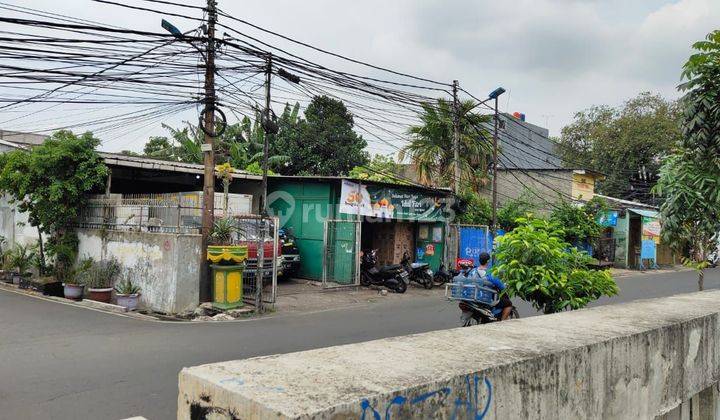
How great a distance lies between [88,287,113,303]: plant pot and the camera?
41.1 ft

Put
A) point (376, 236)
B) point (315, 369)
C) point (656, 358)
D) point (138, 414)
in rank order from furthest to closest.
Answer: point (376, 236)
point (138, 414)
point (656, 358)
point (315, 369)

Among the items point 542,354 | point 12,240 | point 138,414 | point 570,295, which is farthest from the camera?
point 12,240

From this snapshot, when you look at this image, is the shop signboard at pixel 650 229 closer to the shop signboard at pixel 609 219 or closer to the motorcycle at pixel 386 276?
the shop signboard at pixel 609 219

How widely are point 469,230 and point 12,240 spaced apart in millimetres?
16719

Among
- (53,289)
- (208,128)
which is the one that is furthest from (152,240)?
(53,289)

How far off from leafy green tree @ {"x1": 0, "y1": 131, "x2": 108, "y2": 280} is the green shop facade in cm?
609

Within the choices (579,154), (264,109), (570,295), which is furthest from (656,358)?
(579,154)

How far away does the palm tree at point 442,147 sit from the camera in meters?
22.9

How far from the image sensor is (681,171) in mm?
5906

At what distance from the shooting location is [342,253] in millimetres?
16469

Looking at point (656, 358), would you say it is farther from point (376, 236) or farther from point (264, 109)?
point (376, 236)

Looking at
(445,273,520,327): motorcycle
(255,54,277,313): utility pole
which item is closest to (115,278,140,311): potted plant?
(255,54,277,313): utility pole

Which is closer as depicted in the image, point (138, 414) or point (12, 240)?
point (138, 414)

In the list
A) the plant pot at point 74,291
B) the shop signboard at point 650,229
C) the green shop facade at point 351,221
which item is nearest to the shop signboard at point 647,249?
the shop signboard at point 650,229
